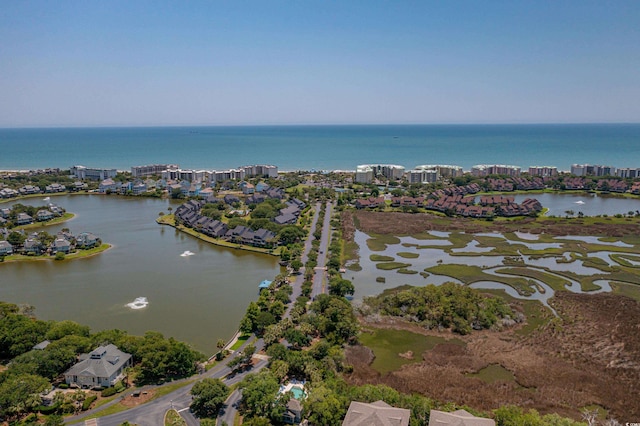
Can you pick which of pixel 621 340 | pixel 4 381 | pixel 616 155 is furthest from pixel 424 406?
pixel 616 155

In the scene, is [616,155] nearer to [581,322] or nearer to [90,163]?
[581,322]

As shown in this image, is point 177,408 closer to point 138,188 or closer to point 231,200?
point 231,200

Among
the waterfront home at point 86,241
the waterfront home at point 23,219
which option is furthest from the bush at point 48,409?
the waterfront home at point 23,219

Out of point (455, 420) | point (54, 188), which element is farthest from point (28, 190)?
point (455, 420)

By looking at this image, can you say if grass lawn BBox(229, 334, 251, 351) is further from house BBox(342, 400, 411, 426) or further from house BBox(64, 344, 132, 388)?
house BBox(342, 400, 411, 426)

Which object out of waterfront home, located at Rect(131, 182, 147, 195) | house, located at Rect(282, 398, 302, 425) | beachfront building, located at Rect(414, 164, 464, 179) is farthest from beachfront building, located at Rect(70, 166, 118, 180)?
house, located at Rect(282, 398, 302, 425)
